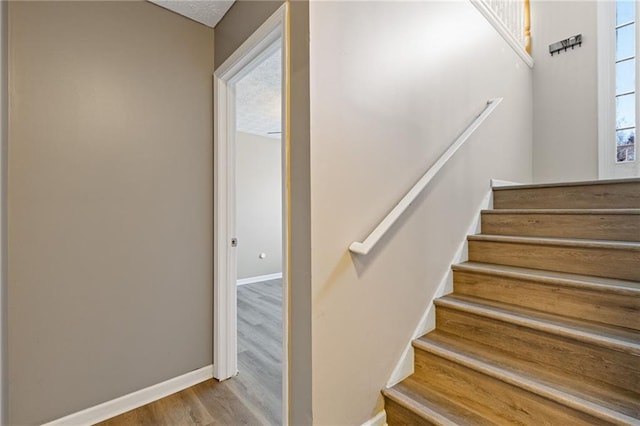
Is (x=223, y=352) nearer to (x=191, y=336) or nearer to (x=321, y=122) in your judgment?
(x=191, y=336)

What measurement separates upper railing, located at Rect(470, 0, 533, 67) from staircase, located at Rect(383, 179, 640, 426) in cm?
159

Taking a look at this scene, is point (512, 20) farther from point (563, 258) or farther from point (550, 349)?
point (550, 349)

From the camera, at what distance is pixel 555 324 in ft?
4.33

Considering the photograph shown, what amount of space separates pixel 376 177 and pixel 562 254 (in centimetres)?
124

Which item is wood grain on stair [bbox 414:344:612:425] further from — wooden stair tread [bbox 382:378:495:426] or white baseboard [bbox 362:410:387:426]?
white baseboard [bbox 362:410:387:426]

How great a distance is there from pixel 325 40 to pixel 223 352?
195 centimetres

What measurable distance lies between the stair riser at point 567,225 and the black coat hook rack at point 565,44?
91.6 inches

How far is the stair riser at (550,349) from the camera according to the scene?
1.13 m

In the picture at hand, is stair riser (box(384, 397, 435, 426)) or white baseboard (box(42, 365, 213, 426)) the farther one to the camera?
white baseboard (box(42, 365, 213, 426))

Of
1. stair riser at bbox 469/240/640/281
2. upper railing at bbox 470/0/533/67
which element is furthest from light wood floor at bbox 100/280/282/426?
upper railing at bbox 470/0/533/67

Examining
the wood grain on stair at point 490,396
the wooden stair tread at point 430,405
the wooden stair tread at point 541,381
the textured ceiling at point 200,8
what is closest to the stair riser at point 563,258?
the wooden stair tread at point 541,381

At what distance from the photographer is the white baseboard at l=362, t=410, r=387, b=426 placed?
133 centimetres

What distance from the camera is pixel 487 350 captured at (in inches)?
57.3

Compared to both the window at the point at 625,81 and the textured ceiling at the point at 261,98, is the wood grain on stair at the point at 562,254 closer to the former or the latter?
the window at the point at 625,81
